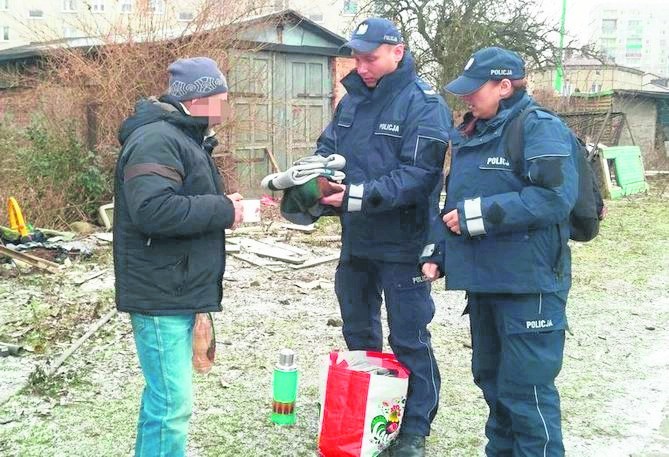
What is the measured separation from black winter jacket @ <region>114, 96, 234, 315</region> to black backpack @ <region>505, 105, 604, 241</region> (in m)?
1.20

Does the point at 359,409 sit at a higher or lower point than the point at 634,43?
lower

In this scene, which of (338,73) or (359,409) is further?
(338,73)

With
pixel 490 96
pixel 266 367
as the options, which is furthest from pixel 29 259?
pixel 490 96

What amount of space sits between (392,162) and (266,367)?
80.9 inches

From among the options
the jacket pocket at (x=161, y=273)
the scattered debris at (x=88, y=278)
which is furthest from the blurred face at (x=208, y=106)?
the scattered debris at (x=88, y=278)

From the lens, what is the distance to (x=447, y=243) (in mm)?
3189

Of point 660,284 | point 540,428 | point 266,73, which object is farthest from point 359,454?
point 266,73

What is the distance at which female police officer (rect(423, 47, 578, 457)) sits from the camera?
288cm

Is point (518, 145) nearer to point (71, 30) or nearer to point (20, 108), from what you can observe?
point (20, 108)

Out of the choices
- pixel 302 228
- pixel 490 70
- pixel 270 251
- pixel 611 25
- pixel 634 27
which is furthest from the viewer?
pixel 634 27

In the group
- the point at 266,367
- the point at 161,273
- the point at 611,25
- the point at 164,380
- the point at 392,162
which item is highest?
the point at 611,25

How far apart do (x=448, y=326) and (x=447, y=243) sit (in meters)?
2.99

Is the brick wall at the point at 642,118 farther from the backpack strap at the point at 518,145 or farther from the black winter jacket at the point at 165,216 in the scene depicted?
the black winter jacket at the point at 165,216

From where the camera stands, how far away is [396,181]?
10.9 ft
